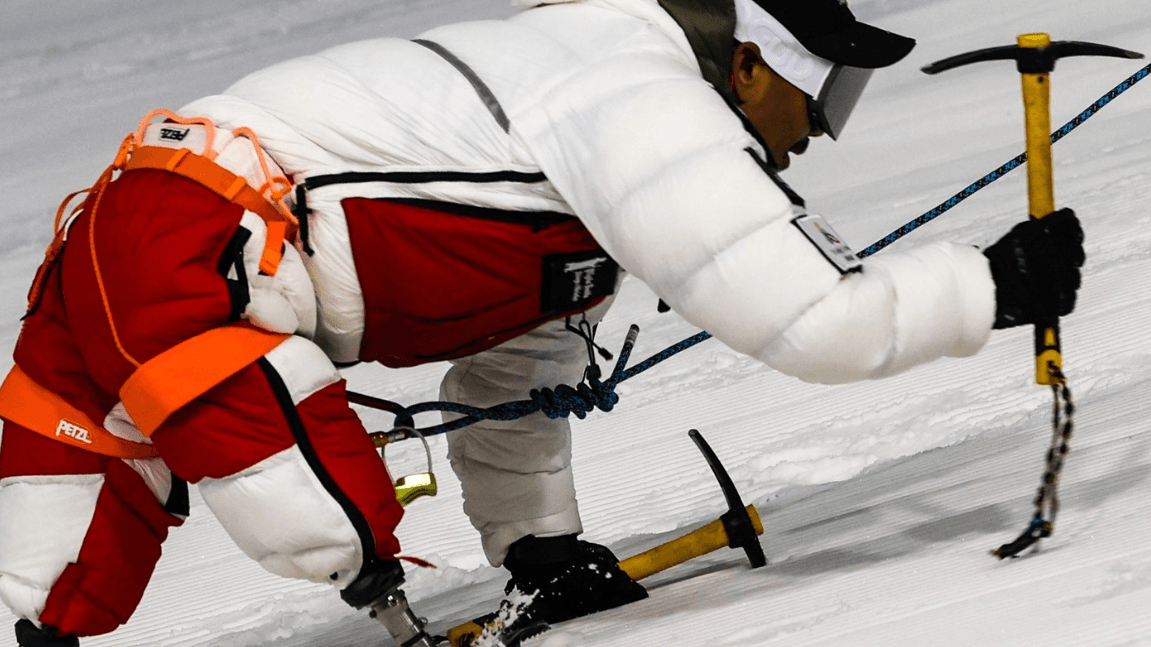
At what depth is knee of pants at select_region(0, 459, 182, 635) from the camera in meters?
1.39

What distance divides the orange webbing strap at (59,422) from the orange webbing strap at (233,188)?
26cm

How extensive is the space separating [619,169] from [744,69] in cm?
→ 27

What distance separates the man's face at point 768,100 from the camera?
4.74 ft

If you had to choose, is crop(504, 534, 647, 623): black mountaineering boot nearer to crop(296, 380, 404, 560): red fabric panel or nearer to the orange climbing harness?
crop(296, 380, 404, 560): red fabric panel

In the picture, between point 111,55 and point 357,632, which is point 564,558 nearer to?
point 357,632

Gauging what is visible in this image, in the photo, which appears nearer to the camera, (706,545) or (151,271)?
(151,271)

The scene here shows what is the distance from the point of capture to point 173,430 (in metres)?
1.29

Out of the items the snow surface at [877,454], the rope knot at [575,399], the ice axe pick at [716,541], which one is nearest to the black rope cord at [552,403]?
the rope knot at [575,399]

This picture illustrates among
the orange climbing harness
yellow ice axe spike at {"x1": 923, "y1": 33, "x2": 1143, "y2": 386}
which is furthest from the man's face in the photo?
the orange climbing harness

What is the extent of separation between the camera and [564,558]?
1.69 m

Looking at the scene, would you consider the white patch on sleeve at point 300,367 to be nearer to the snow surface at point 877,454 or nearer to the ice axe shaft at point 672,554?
the snow surface at point 877,454

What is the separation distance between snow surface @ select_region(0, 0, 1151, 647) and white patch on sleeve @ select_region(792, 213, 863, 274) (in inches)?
11.8

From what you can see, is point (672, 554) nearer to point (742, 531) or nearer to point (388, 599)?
point (742, 531)

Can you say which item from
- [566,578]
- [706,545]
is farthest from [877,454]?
[566,578]
